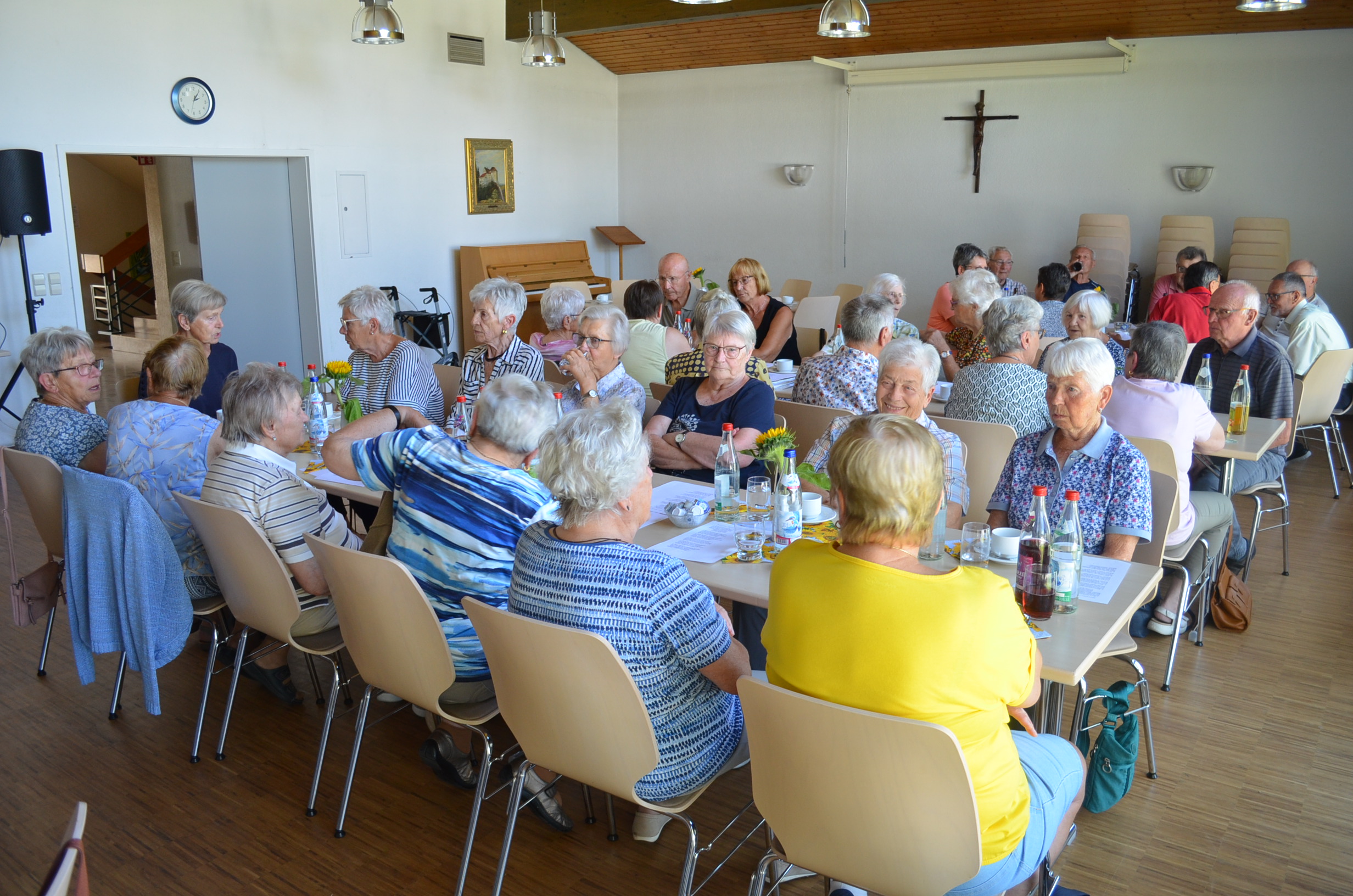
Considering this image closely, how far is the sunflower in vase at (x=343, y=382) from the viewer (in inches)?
173

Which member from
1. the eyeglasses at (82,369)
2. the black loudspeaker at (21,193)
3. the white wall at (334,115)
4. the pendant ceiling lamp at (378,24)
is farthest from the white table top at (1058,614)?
the white wall at (334,115)

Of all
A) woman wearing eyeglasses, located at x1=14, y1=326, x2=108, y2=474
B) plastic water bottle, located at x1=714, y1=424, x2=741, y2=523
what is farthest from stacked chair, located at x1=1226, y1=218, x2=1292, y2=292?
woman wearing eyeglasses, located at x1=14, y1=326, x2=108, y2=474

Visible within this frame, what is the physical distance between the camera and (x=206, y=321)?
5.16 meters

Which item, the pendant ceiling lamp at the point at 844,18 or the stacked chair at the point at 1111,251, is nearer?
the pendant ceiling lamp at the point at 844,18

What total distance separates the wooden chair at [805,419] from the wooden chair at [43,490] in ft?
8.76

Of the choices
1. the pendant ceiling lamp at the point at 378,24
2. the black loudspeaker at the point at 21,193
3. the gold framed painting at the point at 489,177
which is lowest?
the black loudspeaker at the point at 21,193

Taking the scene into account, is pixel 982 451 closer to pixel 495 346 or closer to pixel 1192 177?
pixel 495 346

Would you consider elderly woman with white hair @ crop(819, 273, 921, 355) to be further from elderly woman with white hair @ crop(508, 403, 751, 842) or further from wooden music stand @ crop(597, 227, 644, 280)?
wooden music stand @ crop(597, 227, 644, 280)

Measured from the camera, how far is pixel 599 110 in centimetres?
1183

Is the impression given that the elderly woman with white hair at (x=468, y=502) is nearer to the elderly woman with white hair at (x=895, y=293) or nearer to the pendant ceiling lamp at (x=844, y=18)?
the pendant ceiling lamp at (x=844, y=18)

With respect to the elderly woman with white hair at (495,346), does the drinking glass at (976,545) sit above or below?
below

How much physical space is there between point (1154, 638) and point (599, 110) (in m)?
9.50

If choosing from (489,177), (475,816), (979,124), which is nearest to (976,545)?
(475,816)

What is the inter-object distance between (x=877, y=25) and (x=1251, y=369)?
564 cm
